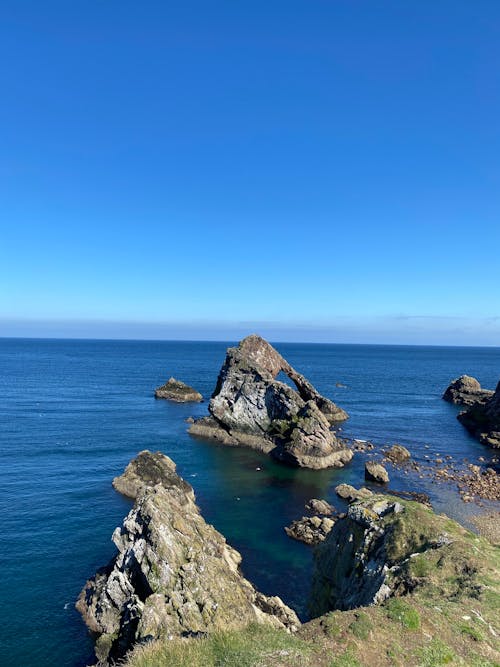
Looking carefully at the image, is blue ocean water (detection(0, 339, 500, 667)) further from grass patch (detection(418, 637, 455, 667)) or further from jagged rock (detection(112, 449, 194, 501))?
grass patch (detection(418, 637, 455, 667))

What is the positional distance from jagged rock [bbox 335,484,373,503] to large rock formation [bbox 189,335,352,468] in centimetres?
940

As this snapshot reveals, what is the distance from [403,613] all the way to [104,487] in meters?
44.5

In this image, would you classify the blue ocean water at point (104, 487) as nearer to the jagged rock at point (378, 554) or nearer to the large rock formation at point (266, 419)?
Result: the large rock formation at point (266, 419)

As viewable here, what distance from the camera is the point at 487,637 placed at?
49.1 ft

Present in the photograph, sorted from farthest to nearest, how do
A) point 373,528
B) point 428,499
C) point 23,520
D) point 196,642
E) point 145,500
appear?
1. point 428,499
2. point 23,520
3. point 145,500
4. point 373,528
5. point 196,642

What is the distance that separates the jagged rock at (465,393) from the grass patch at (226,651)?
11756 centimetres

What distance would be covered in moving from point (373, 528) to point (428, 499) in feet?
Result: 105

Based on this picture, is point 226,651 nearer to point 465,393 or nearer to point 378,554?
point 378,554

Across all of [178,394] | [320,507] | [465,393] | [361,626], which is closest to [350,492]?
[320,507]

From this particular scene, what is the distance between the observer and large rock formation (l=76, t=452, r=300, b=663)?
73.0 ft

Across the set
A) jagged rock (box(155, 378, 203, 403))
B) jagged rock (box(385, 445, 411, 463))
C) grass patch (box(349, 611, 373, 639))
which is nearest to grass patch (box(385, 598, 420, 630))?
grass patch (box(349, 611, 373, 639))

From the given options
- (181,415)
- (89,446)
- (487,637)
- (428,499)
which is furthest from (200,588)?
(181,415)

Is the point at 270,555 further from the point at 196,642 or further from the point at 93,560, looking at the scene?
the point at 196,642

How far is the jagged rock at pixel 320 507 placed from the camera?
46.6m
